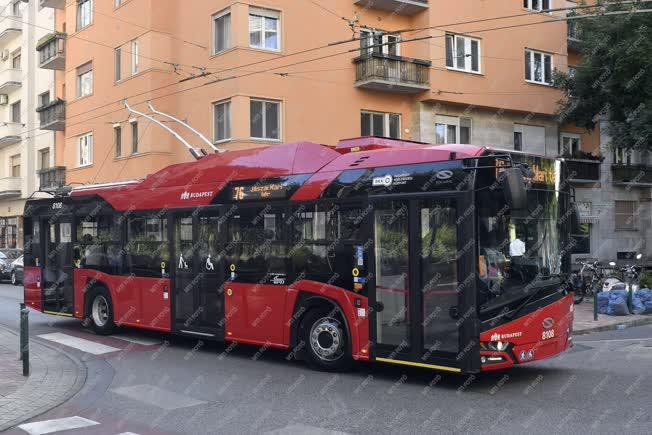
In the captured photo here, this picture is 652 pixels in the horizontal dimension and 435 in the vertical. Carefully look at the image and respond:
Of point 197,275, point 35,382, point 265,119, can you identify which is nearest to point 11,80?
point 265,119

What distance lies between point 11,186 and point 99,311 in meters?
31.8

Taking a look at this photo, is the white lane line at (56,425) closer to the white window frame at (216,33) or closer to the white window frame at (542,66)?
the white window frame at (216,33)

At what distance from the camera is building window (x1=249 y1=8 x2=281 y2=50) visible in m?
22.4

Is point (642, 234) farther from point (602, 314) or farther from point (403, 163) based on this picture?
point (403, 163)

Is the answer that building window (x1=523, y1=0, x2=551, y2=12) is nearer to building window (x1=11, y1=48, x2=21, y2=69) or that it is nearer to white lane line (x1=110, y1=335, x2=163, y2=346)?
white lane line (x1=110, y1=335, x2=163, y2=346)

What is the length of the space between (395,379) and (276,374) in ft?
5.46

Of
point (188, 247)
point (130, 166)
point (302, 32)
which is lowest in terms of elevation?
point (188, 247)

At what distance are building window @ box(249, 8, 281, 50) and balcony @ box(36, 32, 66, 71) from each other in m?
14.9

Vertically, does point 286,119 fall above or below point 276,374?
above

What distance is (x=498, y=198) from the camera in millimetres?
8047

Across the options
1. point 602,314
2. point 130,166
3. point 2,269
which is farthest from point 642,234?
point 2,269

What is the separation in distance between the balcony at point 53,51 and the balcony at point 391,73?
1677cm

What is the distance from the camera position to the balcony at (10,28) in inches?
1671

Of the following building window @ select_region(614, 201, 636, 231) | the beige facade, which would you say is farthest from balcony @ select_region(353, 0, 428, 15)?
building window @ select_region(614, 201, 636, 231)
